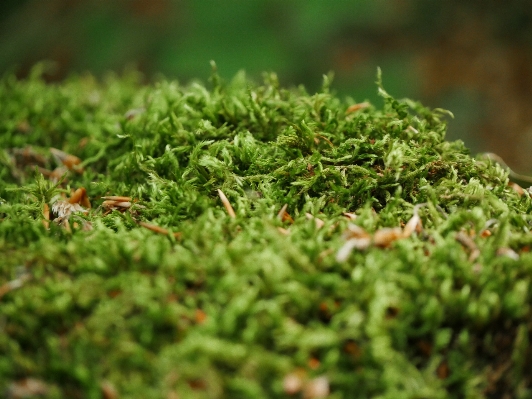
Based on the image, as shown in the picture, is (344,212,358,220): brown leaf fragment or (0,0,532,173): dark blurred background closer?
(344,212,358,220): brown leaf fragment

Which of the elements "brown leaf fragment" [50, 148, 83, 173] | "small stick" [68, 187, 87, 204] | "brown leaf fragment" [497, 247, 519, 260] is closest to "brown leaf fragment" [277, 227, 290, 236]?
"brown leaf fragment" [497, 247, 519, 260]

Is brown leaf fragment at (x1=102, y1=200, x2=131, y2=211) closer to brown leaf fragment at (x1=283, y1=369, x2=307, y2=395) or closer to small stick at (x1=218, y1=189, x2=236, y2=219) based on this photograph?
small stick at (x1=218, y1=189, x2=236, y2=219)

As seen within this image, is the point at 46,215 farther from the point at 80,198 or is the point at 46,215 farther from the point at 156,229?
the point at 156,229

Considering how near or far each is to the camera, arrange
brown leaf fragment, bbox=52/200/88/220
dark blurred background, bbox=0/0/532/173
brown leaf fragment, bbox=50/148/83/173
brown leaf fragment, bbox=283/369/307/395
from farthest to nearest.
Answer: dark blurred background, bbox=0/0/532/173 → brown leaf fragment, bbox=50/148/83/173 → brown leaf fragment, bbox=52/200/88/220 → brown leaf fragment, bbox=283/369/307/395

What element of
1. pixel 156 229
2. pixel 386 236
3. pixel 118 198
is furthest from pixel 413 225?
pixel 118 198

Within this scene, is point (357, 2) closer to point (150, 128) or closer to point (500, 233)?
point (150, 128)

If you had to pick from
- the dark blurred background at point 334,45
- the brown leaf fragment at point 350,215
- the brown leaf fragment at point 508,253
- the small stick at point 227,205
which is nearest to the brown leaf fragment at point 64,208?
the small stick at point 227,205
